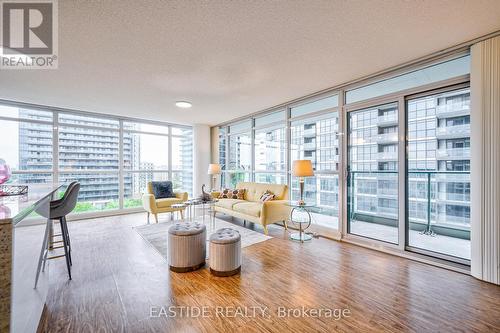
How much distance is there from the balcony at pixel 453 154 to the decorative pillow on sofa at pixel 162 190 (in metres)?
5.14

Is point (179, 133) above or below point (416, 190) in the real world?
above

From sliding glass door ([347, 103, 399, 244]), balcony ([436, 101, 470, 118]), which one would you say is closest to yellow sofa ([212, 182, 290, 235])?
sliding glass door ([347, 103, 399, 244])

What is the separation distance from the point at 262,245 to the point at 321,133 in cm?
236

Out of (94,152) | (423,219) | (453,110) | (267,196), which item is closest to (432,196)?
(423,219)

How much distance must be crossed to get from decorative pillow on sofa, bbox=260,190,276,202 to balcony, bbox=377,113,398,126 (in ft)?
7.39

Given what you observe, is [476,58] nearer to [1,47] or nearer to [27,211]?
[27,211]

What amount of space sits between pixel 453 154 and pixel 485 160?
0.48 metres

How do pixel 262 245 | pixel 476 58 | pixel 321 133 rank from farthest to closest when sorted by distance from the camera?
pixel 321 133 → pixel 262 245 → pixel 476 58

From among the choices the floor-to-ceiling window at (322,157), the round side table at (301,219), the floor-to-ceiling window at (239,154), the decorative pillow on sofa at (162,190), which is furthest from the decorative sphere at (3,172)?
the floor-to-ceiling window at (239,154)

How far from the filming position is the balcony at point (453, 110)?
8.85ft

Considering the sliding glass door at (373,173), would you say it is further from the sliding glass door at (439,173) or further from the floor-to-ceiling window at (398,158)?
the sliding glass door at (439,173)

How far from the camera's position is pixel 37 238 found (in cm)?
188

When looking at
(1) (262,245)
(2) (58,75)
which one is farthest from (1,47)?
(1) (262,245)

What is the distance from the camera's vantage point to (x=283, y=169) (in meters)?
4.97
